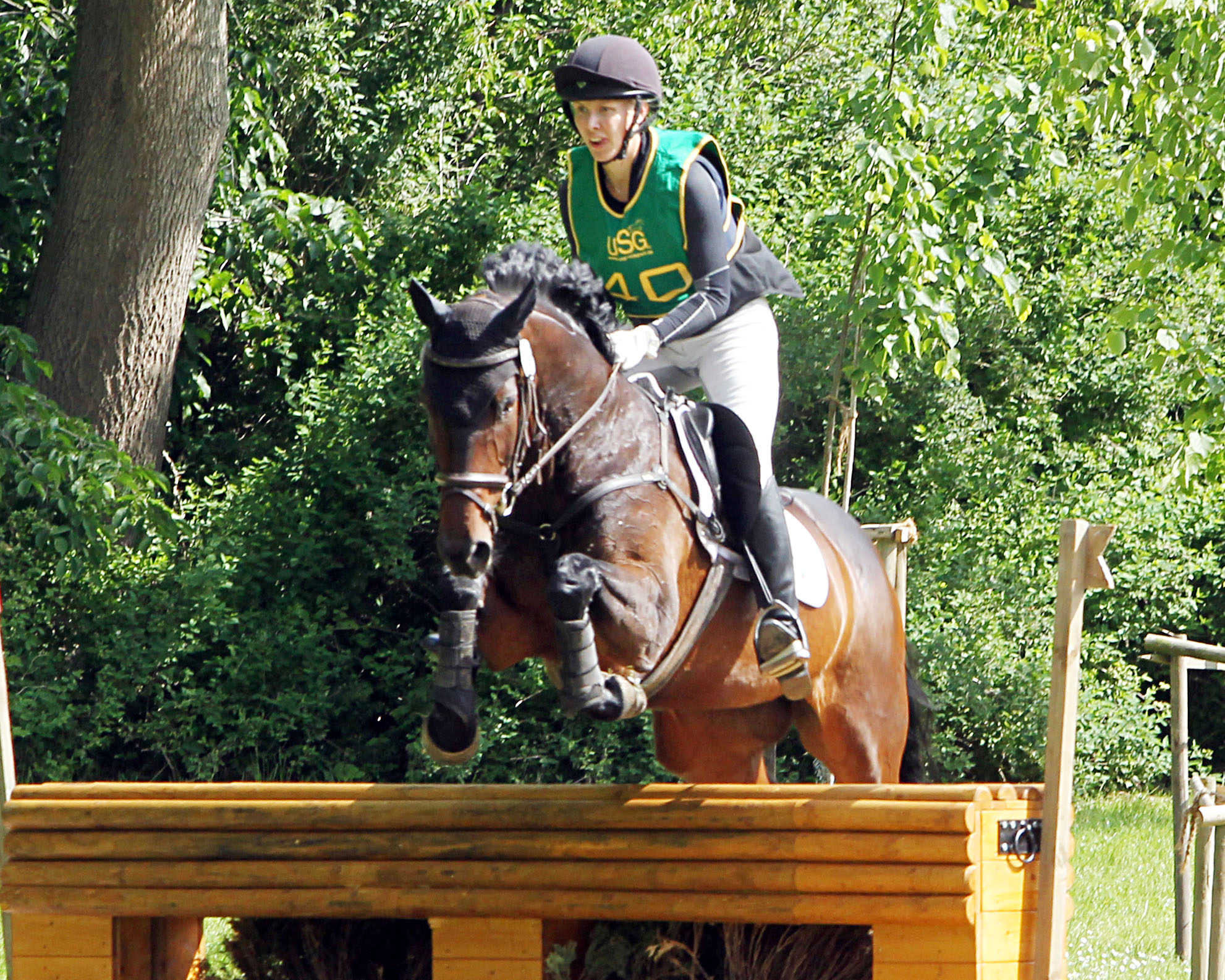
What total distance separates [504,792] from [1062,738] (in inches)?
49.6

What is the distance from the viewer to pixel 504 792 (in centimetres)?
340

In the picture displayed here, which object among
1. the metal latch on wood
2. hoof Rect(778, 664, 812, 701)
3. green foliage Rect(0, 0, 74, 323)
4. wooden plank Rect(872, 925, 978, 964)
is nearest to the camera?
wooden plank Rect(872, 925, 978, 964)

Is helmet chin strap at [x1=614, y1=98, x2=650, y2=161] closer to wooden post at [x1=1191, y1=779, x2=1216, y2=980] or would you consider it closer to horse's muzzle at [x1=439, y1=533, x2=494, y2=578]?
horse's muzzle at [x1=439, y1=533, x2=494, y2=578]

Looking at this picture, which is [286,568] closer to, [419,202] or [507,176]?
[419,202]

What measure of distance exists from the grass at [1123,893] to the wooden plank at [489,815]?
0.87 meters

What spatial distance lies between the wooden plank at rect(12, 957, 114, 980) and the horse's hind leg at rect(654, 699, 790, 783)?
1679 mm

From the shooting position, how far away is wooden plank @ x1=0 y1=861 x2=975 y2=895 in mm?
3104

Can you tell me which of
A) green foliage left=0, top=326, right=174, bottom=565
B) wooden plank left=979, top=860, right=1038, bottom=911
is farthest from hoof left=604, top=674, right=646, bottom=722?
green foliage left=0, top=326, right=174, bottom=565

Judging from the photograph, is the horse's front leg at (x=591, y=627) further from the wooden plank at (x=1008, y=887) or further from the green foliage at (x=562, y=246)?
the green foliage at (x=562, y=246)

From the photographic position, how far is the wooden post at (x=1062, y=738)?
3191 millimetres

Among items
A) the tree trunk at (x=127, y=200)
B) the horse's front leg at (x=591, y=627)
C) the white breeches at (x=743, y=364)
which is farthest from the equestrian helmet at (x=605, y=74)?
the tree trunk at (x=127, y=200)

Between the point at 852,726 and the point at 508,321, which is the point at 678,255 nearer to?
the point at 508,321

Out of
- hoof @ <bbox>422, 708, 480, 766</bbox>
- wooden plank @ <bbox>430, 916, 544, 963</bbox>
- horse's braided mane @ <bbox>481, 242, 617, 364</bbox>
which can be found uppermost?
horse's braided mane @ <bbox>481, 242, 617, 364</bbox>

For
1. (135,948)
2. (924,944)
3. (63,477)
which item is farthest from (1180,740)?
(63,477)
